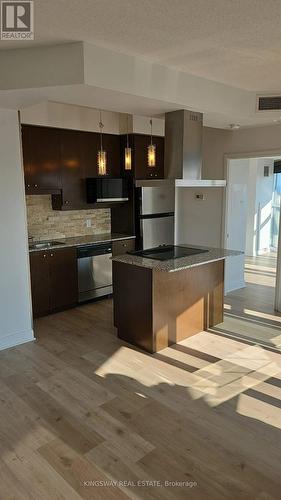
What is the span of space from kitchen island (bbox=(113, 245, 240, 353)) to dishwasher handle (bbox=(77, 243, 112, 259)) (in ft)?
3.58

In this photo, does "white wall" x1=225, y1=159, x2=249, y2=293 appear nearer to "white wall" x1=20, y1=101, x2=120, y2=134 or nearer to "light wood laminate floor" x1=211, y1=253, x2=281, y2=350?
"light wood laminate floor" x1=211, y1=253, x2=281, y2=350

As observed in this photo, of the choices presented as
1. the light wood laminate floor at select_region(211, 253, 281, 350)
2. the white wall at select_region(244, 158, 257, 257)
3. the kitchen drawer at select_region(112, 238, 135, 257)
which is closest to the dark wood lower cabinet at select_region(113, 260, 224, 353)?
the light wood laminate floor at select_region(211, 253, 281, 350)

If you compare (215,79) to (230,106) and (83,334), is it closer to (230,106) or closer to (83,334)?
(230,106)

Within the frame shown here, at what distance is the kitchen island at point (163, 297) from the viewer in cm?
386

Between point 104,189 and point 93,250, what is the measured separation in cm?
92

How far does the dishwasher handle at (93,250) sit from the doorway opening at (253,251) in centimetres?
187

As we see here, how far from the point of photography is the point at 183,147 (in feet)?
13.1

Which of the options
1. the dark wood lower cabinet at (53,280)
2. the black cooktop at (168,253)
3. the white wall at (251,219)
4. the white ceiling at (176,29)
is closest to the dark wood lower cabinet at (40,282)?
the dark wood lower cabinet at (53,280)

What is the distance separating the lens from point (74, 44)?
111 inches

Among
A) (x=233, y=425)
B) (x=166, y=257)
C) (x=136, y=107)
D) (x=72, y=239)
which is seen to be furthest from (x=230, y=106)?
(x=233, y=425)

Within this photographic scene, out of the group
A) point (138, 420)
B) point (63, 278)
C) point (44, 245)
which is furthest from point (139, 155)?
point (138, 420)

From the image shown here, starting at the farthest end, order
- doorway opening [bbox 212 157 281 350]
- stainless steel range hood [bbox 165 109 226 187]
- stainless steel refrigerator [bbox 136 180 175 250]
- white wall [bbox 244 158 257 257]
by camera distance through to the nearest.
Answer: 1. white wall [bbox 244 158 257 257]
2. stainless steel refrigerator [bbox 136 180 175 250]
3. doorway opening [bbox 212 157 281 350]
4. stainless steel range hood [bbox 165 109 226 187]

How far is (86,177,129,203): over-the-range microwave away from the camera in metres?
5.38

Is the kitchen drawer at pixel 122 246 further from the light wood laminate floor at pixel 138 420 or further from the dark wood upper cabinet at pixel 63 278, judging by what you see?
the light wood laminate floor at pixel 138 420
